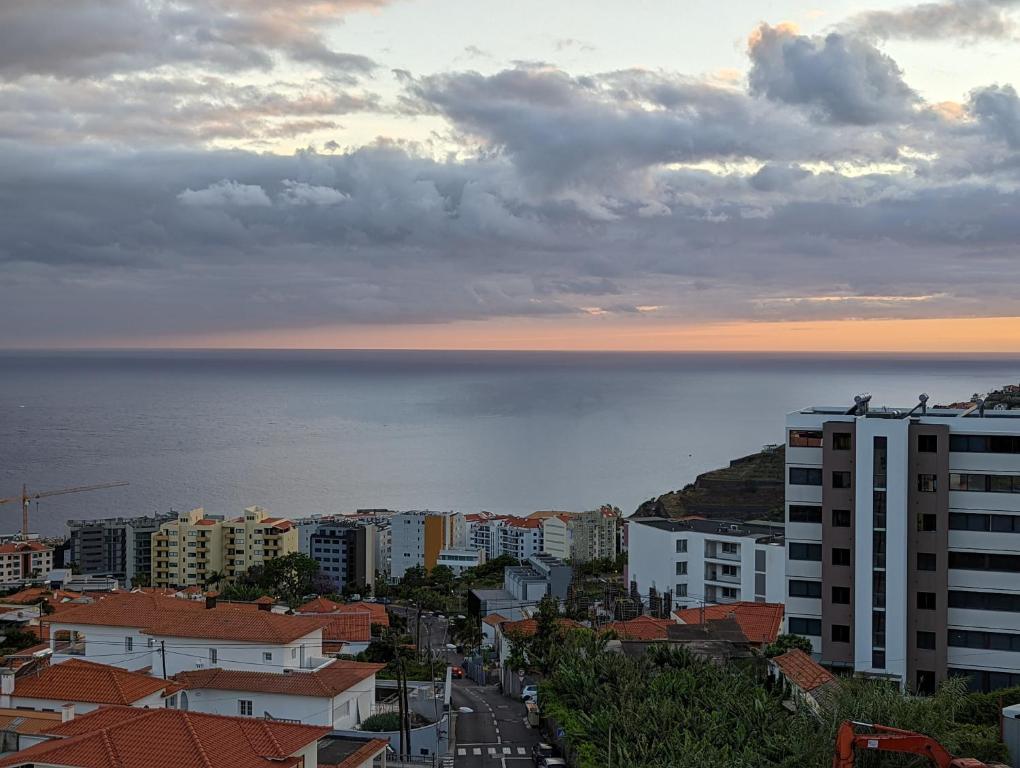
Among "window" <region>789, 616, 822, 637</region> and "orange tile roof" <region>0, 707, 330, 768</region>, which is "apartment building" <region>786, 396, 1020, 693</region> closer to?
"window" <region>789, 616, 822, 637</region>

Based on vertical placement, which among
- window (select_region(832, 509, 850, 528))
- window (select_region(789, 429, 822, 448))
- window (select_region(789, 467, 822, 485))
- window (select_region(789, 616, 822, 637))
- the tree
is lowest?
window (select_region(789, 616, 822, 637))

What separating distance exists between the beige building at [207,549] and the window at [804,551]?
148 ft

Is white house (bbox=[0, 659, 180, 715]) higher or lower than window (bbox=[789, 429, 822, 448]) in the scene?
lower

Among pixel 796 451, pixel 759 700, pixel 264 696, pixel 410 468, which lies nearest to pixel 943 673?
pixel 796 451

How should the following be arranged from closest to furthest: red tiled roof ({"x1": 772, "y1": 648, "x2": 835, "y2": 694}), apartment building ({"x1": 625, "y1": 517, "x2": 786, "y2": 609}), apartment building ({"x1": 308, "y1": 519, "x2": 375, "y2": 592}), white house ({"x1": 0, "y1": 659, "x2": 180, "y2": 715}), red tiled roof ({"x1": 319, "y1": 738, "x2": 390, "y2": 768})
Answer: red tiled roof ({"x1": 319, "y1": 738, "x2": 390, "y2": 768}) → white house ({"x1": 0, "y1": 659, "x2": 180, "y2": 715}) → red tiled roof ({"x1": 772, "y1": 648, "x2": 835, "y2": 694}) → apartment building ({"x1": 625, "y1": 517, "x2": 786, "y2": 609}) → apartment building ({"x1": 308, "y1": 519, "x2": 375, "y2": 592})

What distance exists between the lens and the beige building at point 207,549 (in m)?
66.4

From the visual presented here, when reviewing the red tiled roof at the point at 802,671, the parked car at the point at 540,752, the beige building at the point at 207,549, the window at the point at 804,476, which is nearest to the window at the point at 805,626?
the window at the point at 804,476

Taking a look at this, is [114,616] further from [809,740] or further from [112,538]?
[112,538]

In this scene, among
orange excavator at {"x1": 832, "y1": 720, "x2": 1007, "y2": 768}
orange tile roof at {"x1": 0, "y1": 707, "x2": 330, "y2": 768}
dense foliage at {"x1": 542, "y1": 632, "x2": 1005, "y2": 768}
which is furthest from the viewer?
dense foliage at {"x1": 542, "y1": 632, "x2": 1005, "y2": 768}

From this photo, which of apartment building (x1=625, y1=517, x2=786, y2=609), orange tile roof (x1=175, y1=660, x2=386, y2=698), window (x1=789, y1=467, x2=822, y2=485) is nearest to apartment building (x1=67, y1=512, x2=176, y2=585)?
apartment building (x1=625, y1=517, x2=786, y2=609)

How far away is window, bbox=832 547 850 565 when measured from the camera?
87.7 feet

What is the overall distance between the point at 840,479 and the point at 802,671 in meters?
7.19

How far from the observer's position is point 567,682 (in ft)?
66.3

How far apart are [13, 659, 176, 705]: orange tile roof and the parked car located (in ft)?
24.4
